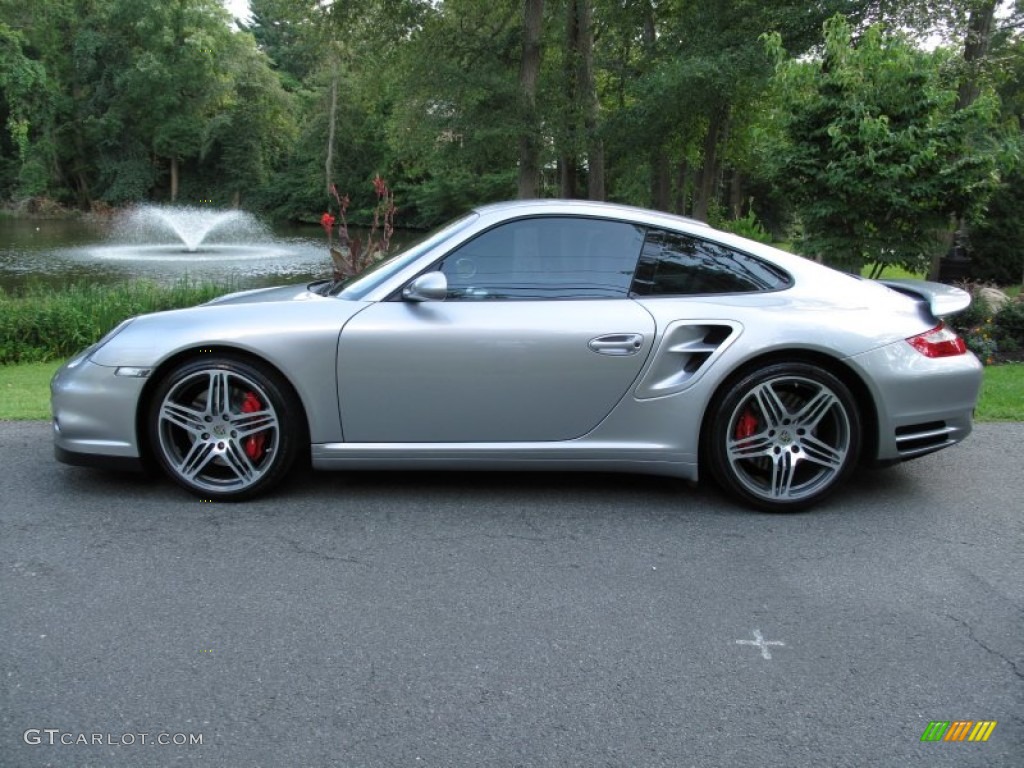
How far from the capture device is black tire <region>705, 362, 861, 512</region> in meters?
4.11

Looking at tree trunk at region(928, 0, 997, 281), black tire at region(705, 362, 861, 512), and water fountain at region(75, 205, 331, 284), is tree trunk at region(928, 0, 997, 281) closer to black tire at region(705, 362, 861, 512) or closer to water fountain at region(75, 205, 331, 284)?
black tire at region(705, 362, 861, 512)

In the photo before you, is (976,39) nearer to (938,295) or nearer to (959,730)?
(938,295)

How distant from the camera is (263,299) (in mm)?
4516

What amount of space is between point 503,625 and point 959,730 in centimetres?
141

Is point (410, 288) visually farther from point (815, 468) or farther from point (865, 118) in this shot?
point (865, 118)

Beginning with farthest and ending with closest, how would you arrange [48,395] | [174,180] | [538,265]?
[174,180]
[48,395]
[538,265]

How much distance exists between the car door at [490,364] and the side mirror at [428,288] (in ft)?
0.11

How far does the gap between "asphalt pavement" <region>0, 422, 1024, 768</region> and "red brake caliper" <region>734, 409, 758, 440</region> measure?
37 cm

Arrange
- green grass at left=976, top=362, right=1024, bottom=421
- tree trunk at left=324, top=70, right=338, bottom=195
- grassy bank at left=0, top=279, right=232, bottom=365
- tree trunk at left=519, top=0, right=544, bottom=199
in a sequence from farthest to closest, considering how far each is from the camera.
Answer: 1. tree trunk at left=324, top=70, right=338, bottom=195
2. tree trunk at left=519, top=0, right=544, bottom=199
3. grassy bank at left=0, top=279, right=232, bottom=365
4. green grass at left=976, top=362, right=1024, bottom=421

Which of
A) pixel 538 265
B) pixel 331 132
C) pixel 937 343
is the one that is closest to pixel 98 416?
pixel 538 265

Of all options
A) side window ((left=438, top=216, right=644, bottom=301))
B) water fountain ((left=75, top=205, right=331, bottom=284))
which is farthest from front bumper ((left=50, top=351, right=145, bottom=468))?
water fountain ((left=75, top=205, right=331, bottom=284))

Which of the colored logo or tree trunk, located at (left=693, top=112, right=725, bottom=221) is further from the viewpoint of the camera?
tree trunk, located at (left=693, top=112, right=725, bottom=221)

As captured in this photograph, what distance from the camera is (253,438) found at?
419 centimetres

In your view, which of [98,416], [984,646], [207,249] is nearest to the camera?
[984,646]
